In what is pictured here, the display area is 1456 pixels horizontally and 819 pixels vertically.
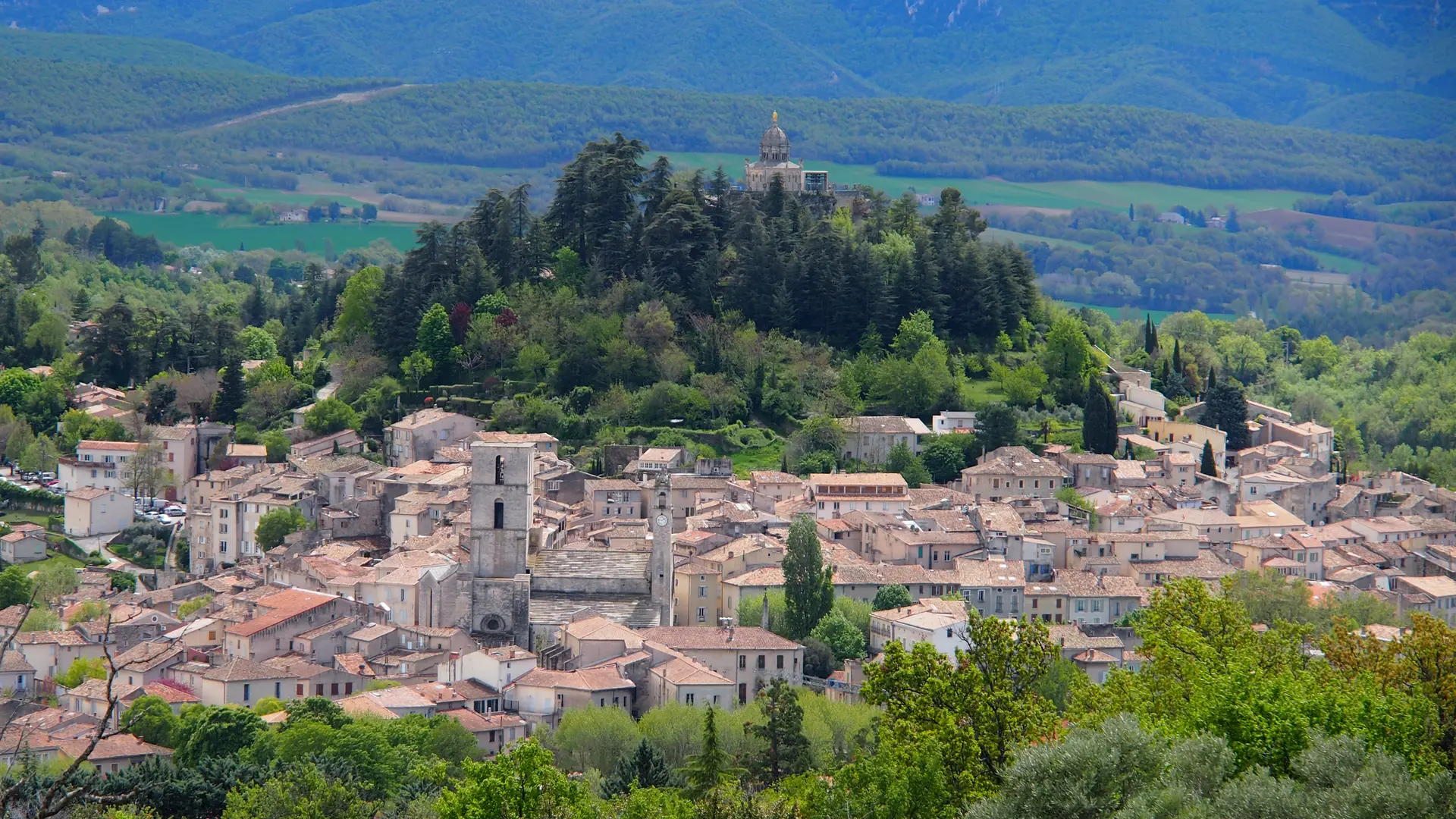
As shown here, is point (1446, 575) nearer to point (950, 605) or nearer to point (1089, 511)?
point (1089, 511)

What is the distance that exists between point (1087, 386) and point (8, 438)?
34.2 meters

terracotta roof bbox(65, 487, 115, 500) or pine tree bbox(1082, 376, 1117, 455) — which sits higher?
pine tree bbox(1082, 376, 1117, 455)

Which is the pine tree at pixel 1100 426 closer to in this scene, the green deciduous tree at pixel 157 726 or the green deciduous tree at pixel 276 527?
the green deciduous tree at pixel 276 527

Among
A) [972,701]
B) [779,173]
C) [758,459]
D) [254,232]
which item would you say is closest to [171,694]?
[758,459]

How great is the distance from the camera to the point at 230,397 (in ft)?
242

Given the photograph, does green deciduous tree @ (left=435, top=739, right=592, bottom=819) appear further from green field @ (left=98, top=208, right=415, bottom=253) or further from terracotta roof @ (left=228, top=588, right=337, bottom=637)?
green field @ (left=98, top=208, right=415, bottom=253)

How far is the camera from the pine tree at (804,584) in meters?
51.5

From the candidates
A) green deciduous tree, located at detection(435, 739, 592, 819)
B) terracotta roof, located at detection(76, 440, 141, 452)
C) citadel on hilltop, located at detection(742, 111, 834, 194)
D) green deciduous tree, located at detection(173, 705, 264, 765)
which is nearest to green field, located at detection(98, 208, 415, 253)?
citadel on hilltop, located at detection(742, 111, 834, 194)

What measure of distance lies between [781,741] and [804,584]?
894 centimetres

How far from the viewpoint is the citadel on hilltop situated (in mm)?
80250

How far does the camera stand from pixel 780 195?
251 feet

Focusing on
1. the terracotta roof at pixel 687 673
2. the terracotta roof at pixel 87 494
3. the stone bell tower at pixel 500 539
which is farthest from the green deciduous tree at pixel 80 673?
the terracotta roof at pixel 87 494

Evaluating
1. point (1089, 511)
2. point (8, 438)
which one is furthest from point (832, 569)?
point (8, 438)

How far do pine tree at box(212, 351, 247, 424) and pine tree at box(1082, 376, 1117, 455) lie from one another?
86.0 ft
